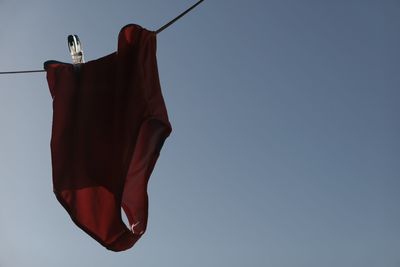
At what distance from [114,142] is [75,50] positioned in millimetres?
1021

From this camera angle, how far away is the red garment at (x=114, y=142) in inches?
109

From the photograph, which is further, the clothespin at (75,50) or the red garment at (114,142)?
the clothespin at (75,50)

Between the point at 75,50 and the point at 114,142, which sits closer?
the point at 114,142

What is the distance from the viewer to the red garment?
9.07ft

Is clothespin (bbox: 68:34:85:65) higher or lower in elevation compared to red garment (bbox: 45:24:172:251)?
higher

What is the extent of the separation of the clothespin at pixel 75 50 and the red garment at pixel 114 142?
16.4 inches

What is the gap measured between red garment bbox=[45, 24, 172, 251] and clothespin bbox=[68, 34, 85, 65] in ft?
1.36

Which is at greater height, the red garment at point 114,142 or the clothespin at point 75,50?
the clothespin at point 75,50

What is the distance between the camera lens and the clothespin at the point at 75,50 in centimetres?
344

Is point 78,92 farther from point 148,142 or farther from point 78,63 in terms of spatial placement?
point 148,142

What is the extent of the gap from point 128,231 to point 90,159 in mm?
562

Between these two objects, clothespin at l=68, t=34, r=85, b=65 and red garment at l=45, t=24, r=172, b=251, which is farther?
clothespin at l=68, t=34, r=85, b=65

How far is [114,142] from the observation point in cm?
290

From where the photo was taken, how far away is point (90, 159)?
114 inches
